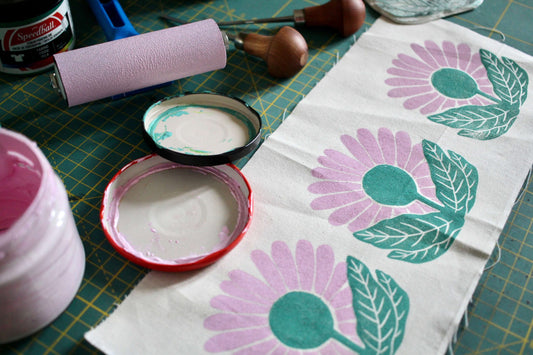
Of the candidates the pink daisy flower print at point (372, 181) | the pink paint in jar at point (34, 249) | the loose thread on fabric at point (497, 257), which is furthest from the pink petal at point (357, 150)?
the pink paint in jar at point (34, 249)

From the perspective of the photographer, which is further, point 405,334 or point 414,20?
point 414,20

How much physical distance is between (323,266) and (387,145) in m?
0.26

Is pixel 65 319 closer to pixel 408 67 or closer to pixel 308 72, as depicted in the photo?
pixel 308 72

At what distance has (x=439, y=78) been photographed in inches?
41.3

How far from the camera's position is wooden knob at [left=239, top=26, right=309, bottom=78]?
0.99 metres

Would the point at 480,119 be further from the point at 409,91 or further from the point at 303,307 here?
the point at 303,307

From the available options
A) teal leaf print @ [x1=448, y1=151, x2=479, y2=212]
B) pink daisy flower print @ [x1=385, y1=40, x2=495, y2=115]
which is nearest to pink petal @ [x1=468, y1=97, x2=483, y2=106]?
pink daisy flower print @ [x1=385, y1=40, x2=495, y2=115]

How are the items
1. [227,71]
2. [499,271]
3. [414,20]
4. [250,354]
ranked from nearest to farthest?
1. [250,354]
2. [499,271]
3. [227,71]
4. [414,20]

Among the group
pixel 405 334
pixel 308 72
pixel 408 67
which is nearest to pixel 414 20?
pixel 408 67

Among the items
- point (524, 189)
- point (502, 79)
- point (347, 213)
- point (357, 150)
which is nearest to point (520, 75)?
point (502, 79)

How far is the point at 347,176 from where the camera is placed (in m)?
0.89

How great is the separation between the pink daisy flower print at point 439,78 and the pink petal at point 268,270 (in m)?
0.40

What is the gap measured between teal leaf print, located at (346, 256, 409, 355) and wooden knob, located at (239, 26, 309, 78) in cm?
39

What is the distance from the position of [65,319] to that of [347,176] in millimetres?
455
